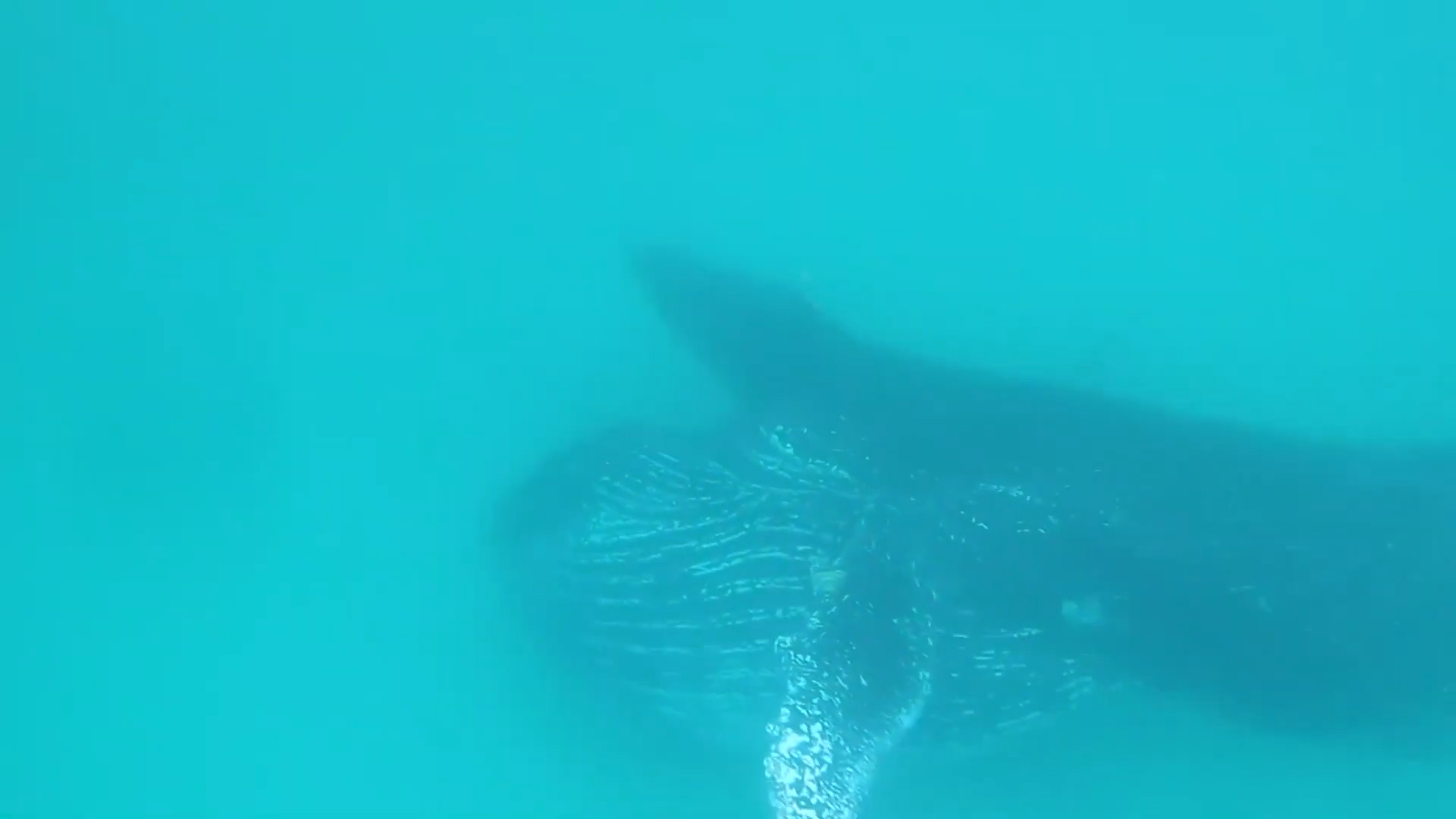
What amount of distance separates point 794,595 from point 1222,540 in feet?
4.92

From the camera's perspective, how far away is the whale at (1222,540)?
11.4 feet

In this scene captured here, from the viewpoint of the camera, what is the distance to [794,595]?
3684 mm

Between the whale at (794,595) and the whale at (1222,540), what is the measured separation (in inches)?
3.6

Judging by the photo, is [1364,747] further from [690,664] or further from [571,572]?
[571,572]

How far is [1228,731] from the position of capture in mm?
3576

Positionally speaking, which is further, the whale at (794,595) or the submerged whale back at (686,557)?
the submerged whale back at (686,557)

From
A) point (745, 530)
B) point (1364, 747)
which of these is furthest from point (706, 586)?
point (1364, 747)

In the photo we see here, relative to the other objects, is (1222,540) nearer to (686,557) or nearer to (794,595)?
(794,595)

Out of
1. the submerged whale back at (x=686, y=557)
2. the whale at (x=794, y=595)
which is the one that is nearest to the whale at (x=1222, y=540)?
the whale at (x=794, y=595)

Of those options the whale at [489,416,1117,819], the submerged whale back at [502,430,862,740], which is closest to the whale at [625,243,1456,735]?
the whale at [489,416,1117,819]

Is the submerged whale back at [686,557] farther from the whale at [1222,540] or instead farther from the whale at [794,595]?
the whale at [1222,540]

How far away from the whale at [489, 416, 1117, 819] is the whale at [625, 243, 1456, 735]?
91 millimetres

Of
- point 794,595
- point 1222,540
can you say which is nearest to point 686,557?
point 794,595

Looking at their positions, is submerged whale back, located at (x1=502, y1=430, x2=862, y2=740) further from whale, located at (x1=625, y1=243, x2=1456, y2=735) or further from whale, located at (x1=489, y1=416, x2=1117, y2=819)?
whale, located at (x1=625, y1=243, x2=1456, y2=735)
